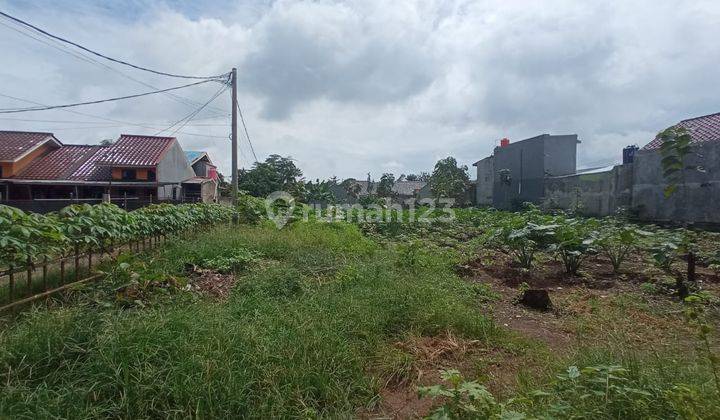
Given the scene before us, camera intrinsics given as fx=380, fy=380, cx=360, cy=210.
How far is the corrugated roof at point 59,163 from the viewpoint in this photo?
19828mm

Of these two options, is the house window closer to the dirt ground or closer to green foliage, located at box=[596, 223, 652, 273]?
the dirt ground

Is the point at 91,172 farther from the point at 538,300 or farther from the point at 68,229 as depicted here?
the point at 538,300

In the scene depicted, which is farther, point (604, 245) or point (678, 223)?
point (678, 223)

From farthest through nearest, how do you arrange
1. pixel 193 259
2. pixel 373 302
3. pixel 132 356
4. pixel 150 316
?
pixel 193 259 → pixel 373 302 → pixel 150 316 → pixel 132 356

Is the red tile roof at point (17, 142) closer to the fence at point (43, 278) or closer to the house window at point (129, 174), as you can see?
the house window at point (129, 174)

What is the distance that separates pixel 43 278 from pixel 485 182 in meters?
27.8

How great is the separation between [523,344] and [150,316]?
3.25 m

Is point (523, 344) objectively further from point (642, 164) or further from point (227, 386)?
point (642, 164)

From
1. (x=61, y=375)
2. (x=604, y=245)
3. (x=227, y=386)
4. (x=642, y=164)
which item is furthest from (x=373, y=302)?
(x=642, y=164)

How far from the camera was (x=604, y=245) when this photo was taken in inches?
245

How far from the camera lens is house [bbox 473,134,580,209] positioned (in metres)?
21.7

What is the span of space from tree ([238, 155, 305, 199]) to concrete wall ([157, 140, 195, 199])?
3768 millimetres

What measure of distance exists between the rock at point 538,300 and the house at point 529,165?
1778cm

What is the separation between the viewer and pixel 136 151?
21.9 meters
